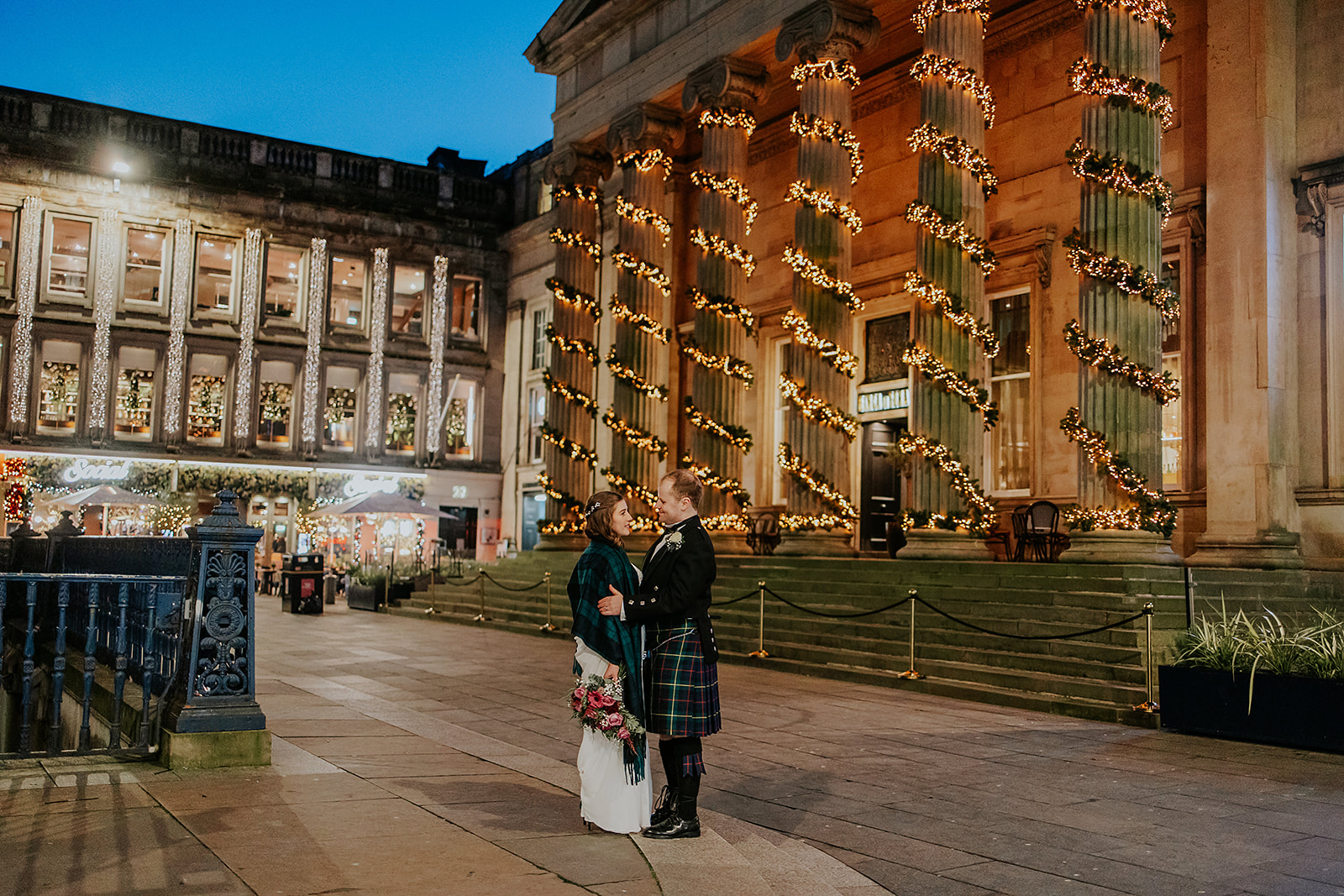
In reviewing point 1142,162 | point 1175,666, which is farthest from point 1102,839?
point 1142,162

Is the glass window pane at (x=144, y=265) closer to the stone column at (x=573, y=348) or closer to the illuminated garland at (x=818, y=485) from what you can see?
the stone column at (x=573, y=348)

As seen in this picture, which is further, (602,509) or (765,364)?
(765,364)

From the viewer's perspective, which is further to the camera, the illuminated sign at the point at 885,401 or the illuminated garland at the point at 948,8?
the illuminated sign at the point at 885,401

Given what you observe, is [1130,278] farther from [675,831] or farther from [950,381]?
[675,831]

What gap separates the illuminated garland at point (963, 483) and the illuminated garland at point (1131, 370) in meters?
2.62

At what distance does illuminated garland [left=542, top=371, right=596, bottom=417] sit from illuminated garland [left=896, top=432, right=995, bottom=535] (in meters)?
10.5

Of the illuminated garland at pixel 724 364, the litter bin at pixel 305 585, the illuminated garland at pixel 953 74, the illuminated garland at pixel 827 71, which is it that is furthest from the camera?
the litter bin at pixel 305 585

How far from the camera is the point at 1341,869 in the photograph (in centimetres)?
629

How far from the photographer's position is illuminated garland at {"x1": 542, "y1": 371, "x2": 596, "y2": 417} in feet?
86.9

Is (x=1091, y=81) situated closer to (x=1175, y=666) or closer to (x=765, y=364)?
(x=1175, y=666)

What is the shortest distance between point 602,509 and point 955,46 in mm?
14099

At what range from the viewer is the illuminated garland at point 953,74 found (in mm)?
17844

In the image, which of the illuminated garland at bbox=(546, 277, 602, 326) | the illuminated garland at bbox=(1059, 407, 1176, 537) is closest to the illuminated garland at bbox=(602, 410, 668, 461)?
the illuminated garland at bbox=(546, 277, 602, 326)

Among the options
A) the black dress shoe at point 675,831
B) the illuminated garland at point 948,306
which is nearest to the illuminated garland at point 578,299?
the illuminated garland at point 948,306
